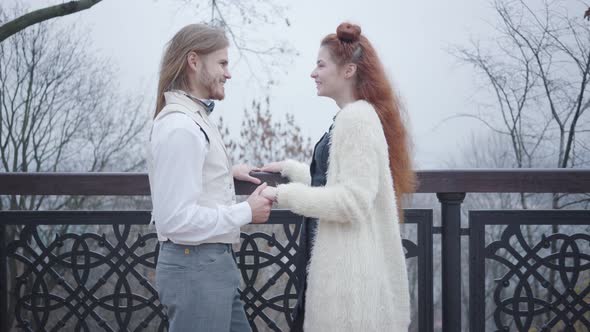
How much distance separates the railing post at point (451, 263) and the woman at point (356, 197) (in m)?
0.48

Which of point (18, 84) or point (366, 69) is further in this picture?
point (18, 84)

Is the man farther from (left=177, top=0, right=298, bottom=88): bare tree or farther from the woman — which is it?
(left=177, top=0, right=298, bottom=88): bare tree

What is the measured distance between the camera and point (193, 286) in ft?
4.89

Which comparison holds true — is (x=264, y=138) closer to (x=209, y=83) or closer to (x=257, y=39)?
(x=257, y=39)

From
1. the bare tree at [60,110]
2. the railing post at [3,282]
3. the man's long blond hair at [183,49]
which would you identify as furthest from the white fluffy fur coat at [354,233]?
the bare tree at [60,110]

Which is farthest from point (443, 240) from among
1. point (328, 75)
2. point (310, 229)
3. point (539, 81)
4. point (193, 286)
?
point (539, 81)

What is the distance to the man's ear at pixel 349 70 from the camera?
5.66ft

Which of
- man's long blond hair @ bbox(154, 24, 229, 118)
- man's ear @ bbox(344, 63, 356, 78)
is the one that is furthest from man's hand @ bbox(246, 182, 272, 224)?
man's ear @ bbox(344, 63, 356, 78)

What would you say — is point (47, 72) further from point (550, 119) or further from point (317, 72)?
point (550, 119)

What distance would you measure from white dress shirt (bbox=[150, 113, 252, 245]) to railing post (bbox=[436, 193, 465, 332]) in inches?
43.7

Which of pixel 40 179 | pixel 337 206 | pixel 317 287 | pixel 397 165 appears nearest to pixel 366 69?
pixel 397 165

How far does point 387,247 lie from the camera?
1.71 metres

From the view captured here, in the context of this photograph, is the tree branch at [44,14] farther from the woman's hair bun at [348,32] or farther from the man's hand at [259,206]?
the man's hand at [259,206]

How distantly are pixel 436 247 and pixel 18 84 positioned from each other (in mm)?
4555
